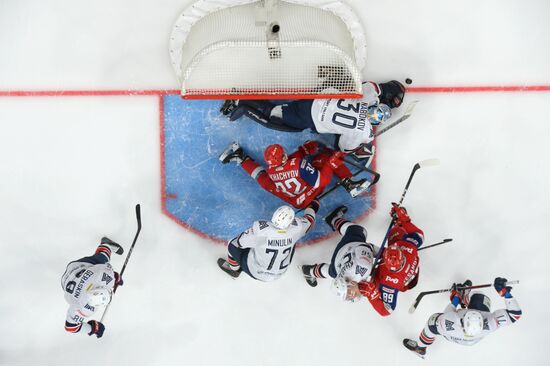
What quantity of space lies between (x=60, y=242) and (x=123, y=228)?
58 cm

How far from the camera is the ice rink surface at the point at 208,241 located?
4.14 metres

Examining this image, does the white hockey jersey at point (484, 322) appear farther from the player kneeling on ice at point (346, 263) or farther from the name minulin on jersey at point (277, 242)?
the name minulin on jersey at point (277, 242)

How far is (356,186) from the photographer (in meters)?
3.98

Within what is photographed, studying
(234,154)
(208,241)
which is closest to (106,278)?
(208,241)

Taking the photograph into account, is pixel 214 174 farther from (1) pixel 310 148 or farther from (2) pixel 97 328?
(2) pixel 97 328

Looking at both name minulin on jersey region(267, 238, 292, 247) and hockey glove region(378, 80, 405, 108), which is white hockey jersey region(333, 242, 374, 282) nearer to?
name minulin on jersey region(267, 238, 292, 247)

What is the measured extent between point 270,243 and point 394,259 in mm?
958

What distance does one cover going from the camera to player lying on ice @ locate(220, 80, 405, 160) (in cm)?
367

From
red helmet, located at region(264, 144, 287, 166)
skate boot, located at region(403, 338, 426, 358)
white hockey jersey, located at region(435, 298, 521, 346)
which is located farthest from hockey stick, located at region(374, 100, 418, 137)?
skate boot, located at region(403, 338, 426, 358)

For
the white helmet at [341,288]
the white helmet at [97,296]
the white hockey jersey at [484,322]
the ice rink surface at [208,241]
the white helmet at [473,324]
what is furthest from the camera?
the ice rink surface at [208,241]

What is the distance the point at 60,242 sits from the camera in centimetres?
425

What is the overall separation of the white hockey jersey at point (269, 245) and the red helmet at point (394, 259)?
0.69 metres

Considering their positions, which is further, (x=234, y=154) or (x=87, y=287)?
(x=234, y=154)

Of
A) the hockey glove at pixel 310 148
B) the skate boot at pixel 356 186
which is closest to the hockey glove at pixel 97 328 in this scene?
the hockey glove at pixel 310 148
